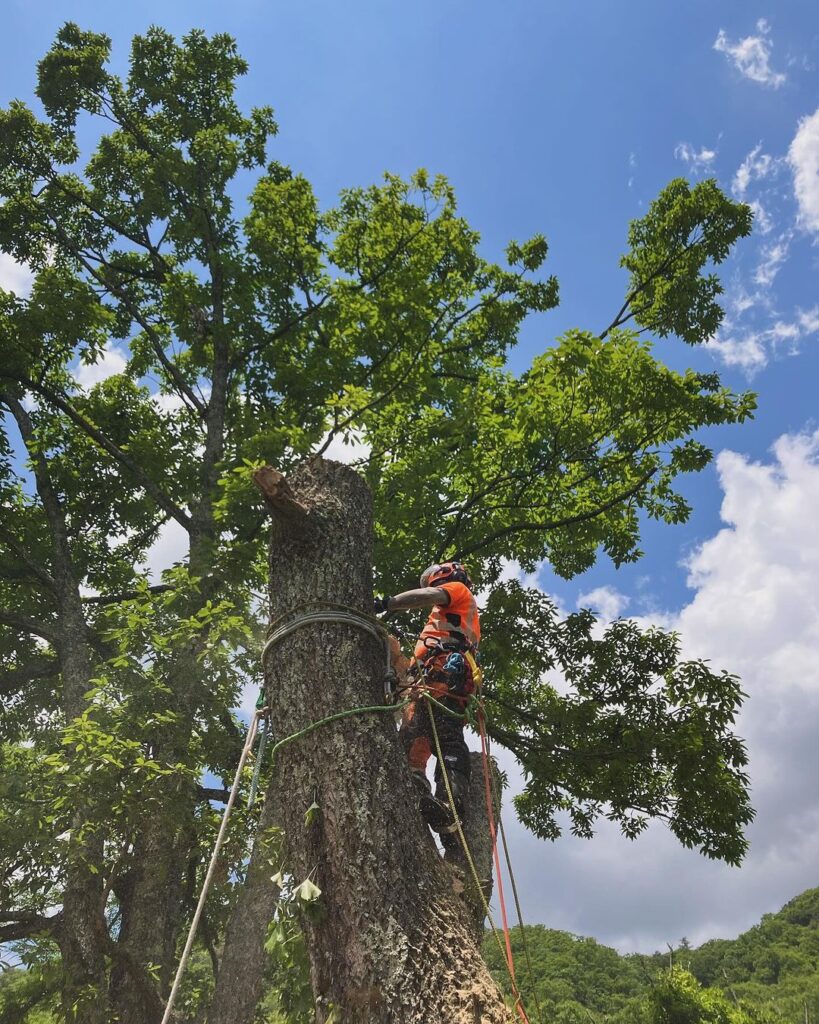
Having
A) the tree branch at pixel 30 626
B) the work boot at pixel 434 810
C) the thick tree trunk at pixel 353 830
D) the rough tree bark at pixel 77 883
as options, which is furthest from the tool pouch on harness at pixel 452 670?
the tree branch at pixel 30 626

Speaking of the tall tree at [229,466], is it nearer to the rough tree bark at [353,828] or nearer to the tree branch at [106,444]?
the tree branch at [106,444]

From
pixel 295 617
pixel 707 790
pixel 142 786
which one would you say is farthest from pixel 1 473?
pixel 707 790

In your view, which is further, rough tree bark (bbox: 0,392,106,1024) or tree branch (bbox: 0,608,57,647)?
tree branch (bbox: 0,608,57,647)

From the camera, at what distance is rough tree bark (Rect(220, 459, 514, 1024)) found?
7.29 ft

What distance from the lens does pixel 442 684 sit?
3926mm

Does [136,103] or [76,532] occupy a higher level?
[136,103]

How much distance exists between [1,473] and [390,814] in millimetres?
8812

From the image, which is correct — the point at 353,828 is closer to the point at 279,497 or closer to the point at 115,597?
the point at 279,497

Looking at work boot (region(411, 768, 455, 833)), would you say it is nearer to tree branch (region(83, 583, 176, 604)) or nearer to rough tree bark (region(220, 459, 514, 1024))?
rough tree bark (region(220, 459, 514, 1024))

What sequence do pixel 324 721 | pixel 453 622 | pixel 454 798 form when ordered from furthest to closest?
pixel 453 622 < pixel 454 798 < pixel 324 721

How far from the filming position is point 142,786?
581cm

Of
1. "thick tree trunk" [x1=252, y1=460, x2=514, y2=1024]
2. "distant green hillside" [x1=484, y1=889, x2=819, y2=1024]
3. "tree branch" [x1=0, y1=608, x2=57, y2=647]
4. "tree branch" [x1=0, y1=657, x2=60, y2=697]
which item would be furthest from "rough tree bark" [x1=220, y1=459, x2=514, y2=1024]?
"distant green hillside" [x1=484, y1=889, x2=819, y2=1024]

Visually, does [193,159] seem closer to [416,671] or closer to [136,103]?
[136,103]

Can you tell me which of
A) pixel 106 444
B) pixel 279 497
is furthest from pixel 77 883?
pixel 279 497
